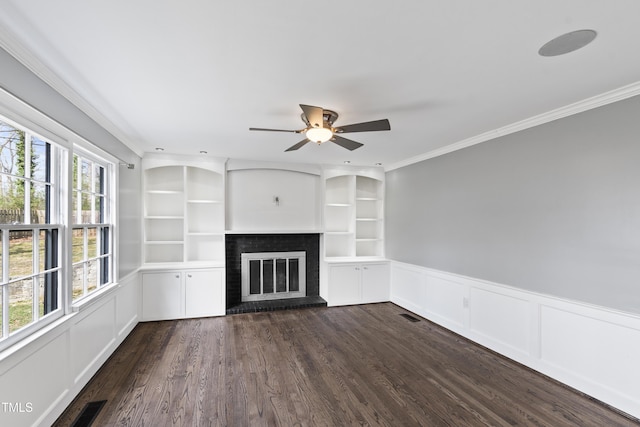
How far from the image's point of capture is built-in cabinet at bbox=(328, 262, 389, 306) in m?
5.27

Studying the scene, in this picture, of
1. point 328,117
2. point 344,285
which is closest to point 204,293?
point 344,285

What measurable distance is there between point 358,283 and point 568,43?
173 inches

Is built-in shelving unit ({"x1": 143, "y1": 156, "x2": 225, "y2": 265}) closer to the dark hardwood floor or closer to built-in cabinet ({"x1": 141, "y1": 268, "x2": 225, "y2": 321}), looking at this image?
built-in cabinet ({"x1": 141, "y1": 268, "x2": 225, "y2": 321})

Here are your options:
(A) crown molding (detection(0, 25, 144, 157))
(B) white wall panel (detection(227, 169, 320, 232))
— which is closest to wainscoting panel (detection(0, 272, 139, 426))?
(A) crown molding (detection(0, 25, 144, 157))

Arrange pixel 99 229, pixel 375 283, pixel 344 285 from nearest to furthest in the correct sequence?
pixel 99 229, pixel 344 285, pixel 375 283

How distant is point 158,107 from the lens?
2.76 meters

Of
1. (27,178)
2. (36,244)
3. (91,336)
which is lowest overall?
(91,336)

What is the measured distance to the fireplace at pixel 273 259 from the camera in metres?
5.16

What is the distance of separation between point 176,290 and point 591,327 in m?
5.01

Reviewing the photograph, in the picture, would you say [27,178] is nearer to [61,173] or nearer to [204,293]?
[61,173]

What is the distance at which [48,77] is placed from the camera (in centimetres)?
207

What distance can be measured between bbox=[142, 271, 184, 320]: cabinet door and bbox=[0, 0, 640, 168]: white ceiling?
7.76 ft

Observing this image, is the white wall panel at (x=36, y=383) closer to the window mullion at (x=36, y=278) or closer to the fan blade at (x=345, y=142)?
the window mullion at (x=36, y=278)

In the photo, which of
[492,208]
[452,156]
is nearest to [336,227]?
[452,156]
